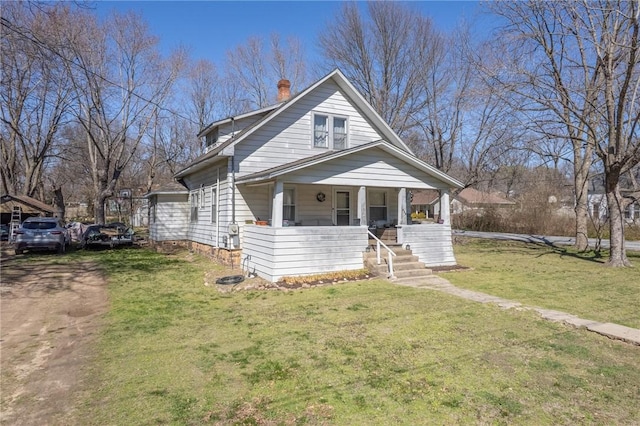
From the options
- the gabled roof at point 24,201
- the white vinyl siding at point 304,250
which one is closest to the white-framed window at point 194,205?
the white vinyl siding at point 304,250

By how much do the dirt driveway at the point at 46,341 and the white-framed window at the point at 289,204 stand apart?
19.4 ft

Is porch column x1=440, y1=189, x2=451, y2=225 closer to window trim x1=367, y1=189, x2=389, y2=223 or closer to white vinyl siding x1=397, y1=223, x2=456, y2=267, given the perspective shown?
white vinyl siding x1=397, y1=223, x2=456, y2=267

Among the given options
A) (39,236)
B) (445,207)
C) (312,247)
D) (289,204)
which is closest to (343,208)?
(289,204)

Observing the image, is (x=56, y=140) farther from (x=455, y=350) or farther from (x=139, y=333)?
(x=455, y=350)

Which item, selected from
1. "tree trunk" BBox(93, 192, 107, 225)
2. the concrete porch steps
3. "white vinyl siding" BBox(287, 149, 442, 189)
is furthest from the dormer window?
"tree trunk" BBox(93, 192, 107, 225)

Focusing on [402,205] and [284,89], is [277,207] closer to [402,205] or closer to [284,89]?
[402,205]

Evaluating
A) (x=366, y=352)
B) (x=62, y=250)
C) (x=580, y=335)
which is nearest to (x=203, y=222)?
(x=62, y=250)

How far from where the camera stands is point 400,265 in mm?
10797

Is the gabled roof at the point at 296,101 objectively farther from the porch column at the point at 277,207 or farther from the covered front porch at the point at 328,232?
the porch column at the point at 277,207

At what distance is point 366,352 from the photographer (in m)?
4.97

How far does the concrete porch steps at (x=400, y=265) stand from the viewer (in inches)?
410

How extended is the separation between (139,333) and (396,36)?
2293cm

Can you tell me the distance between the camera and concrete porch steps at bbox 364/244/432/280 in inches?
410

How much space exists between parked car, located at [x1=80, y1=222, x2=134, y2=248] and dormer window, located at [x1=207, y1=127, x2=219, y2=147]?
743 cm
